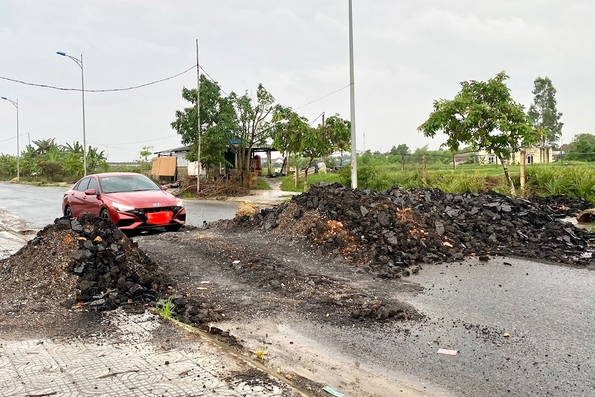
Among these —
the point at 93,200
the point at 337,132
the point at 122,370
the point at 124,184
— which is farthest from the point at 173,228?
the point at 337,132

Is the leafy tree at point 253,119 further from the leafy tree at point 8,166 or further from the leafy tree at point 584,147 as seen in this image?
the leafy tree at point 8,166

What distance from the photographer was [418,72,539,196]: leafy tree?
631 inches

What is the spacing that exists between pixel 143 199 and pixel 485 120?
36.9 feet

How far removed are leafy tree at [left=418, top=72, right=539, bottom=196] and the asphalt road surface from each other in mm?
9911

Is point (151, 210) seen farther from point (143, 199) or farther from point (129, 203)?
point (129, 203)

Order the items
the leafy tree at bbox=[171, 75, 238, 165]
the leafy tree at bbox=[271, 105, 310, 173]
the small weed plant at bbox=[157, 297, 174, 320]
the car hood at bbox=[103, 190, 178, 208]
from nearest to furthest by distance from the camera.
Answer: the small weed plant at bbox=[157, 297, 174, 320], the car hood at bbox=[103, 190, 178, 208], the leafy tree at bbox=[271, 105, 310, 173], the leafy tree at bbox=[171, 75, 238, 165]

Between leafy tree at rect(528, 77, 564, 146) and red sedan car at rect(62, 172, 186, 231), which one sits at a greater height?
leafy tree at rect(528, 77, 564, 146)

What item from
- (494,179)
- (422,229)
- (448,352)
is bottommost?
(448,352)

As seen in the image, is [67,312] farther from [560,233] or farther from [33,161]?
[33,161]

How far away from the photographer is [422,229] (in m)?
9.60

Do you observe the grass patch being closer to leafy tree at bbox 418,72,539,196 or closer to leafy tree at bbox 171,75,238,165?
leafy tree at bbox 171,75,238,165

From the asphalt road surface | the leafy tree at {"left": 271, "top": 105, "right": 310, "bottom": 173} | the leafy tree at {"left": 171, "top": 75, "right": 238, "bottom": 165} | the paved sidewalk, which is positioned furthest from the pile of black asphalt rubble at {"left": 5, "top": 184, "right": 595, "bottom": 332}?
the leafy tree at {"left": 171, "top": 75, "right": 238, "bottom": 165}

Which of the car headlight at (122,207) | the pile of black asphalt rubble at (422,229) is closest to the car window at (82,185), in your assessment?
the car headlight at (122,207)

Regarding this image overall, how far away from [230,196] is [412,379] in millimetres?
23925
